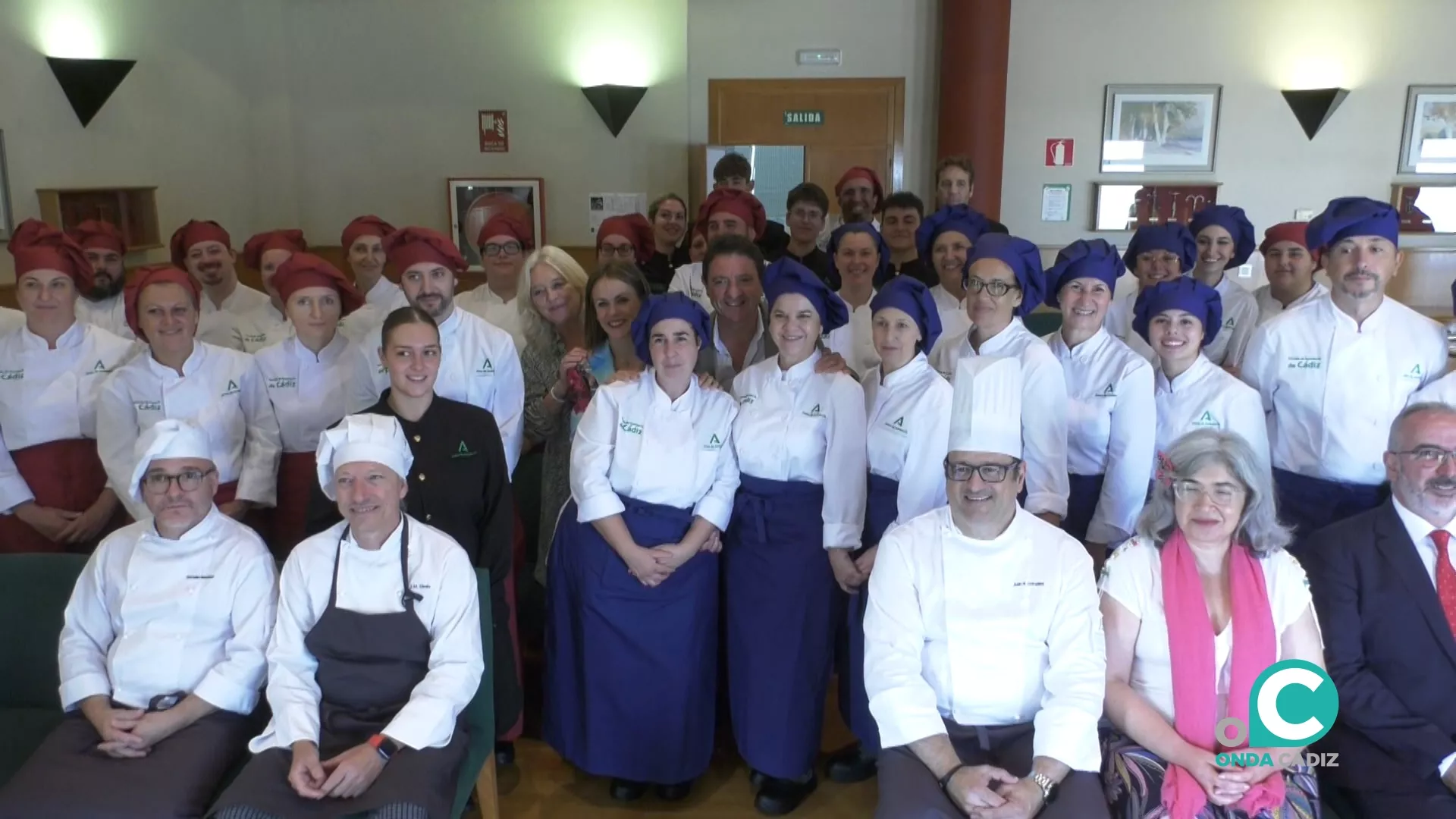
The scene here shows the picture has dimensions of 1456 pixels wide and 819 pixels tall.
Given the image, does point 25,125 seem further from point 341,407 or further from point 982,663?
point 982,663

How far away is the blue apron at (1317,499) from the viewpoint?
2.74m

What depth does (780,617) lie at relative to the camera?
268cm

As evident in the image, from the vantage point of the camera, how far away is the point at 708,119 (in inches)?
259

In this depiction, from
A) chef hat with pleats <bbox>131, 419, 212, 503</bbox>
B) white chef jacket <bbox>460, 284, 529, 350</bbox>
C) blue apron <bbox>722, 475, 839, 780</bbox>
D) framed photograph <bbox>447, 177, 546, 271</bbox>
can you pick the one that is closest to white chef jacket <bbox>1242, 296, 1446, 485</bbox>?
blue apron <bbox>722, 475, 839, 780</bbox>

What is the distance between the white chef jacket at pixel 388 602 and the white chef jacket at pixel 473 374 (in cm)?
81

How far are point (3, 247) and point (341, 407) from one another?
104 inches

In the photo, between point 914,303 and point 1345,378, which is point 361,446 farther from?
point 1345,378

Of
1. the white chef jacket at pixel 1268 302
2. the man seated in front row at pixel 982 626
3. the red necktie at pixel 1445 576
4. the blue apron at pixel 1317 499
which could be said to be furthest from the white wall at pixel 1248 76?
the man seated in front row at pixel 982 626

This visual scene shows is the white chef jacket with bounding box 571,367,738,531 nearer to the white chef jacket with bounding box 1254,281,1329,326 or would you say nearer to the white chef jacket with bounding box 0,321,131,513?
the white chef jacket with bounding box 0,321,131,513

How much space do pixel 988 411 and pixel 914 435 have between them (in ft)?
1.37

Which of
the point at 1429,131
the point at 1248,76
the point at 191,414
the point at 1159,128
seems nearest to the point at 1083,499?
the point at 191,414

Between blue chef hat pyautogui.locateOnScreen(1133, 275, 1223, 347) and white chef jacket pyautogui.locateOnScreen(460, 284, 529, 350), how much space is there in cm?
214

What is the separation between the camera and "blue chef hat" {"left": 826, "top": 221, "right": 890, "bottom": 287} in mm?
3473

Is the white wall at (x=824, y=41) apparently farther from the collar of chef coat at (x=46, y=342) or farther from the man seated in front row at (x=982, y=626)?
the man seated in front row at (x=982, y=626)
